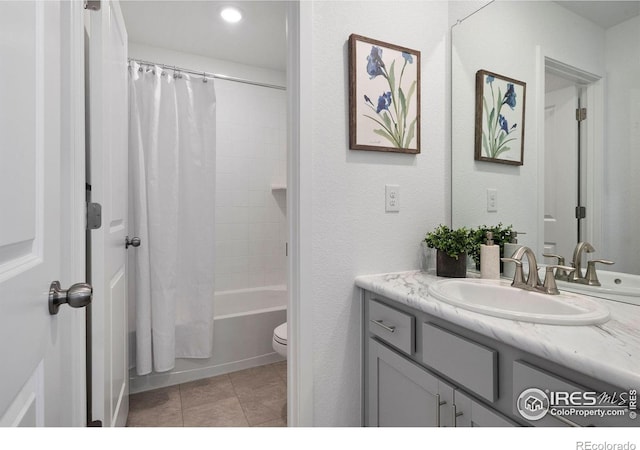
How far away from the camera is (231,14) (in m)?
2.08

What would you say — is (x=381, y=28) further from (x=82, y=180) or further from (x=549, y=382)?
(x=549, y=382)

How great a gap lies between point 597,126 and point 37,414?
1649mm

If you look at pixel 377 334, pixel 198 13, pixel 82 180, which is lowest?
pixel 377 334

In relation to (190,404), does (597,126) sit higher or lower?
higher

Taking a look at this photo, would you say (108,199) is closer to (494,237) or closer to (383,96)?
(383,96)

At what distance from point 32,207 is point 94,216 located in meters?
0.53

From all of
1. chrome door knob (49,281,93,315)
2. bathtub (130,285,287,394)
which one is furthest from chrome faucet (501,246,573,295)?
bathtub (130,285,287,394)

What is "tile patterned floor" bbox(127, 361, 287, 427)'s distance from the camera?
1.77 metres

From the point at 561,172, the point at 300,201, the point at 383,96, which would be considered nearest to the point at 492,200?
the point at 561,172

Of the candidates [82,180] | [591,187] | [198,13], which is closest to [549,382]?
[591,187]

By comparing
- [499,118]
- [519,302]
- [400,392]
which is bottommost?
[400,392]

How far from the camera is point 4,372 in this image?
428 mm

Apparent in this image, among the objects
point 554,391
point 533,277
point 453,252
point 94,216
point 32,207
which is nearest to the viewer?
point 32,207

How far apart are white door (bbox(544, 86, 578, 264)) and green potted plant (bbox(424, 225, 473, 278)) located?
0.29m
